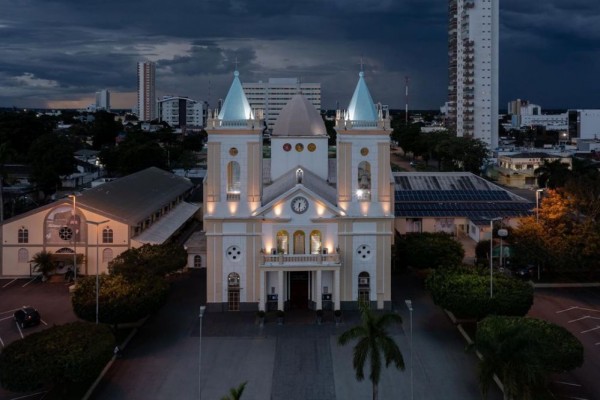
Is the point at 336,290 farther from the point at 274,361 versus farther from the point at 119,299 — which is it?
the point at 119,299

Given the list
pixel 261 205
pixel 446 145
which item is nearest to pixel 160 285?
pixel 261 205

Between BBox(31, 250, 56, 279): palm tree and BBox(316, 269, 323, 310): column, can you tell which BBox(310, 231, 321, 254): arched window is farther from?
BBox(31, 250, 56, 279): palm tree

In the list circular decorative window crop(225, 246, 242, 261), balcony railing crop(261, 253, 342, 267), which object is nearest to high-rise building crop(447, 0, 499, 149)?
balcony railing crop(261, 253, 342, 267)

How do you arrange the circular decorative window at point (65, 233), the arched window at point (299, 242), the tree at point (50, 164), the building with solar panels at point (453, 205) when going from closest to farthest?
the arched window at point (299, 242) < the circular decorative window at point (65, 233) < the building with solar panels at point (453, 205) < the tree at point (50, 164)

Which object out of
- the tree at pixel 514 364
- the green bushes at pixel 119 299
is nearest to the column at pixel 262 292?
the green bushes at pixel 119 299

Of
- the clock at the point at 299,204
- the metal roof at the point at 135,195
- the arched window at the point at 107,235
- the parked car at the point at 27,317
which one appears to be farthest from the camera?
the metal roof at the point at 135,195

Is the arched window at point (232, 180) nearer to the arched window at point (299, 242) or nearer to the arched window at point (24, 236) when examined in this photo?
the arched window at point (299, 242)

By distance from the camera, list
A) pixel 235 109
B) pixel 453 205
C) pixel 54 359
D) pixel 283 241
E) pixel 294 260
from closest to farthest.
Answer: pixel 54 359
pixel 294 260
pixel 283 241
pixel 235 109
pixel 453 205

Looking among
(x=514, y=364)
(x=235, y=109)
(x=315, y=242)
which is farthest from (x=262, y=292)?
(x=514, y=364)
